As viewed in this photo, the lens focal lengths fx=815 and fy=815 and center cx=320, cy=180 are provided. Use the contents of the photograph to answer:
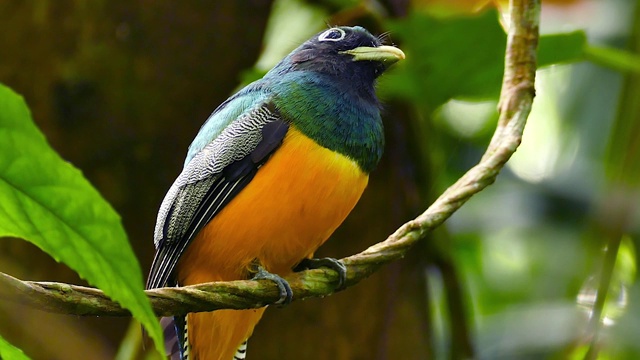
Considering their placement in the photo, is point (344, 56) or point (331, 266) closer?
point (331, 266)

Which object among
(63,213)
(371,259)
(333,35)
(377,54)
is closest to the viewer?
(63,213)

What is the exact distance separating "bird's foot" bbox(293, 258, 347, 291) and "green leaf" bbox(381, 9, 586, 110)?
3.13ft

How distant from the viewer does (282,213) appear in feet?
9.65

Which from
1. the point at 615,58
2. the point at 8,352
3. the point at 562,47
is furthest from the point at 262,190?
the point at 8,352

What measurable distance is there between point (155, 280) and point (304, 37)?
1.72 metres


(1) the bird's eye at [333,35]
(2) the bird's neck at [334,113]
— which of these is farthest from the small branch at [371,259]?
(1) the bird's eye at [333,35]

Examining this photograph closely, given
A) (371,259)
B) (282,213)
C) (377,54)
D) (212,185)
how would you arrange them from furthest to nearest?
(377,54)
(212,185)
(282,213)
(371,259)

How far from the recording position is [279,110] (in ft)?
10.4

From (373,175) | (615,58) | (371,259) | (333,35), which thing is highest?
(333,35)

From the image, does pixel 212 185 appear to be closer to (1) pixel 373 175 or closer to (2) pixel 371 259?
(2) pixel 371 259

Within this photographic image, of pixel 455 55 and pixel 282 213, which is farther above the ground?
pixel 455 55

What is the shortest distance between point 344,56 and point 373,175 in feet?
3.77

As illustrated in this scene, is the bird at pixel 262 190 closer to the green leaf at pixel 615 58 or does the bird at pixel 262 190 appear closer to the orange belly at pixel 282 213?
the orange belly at pixel 282 213

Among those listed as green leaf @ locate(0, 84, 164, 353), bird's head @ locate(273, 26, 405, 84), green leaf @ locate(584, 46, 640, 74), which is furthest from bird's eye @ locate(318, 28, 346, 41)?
green leaf @ locate(0, 84, 164, 353)
